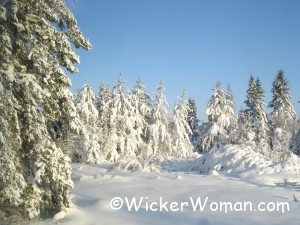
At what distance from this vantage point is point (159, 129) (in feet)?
115

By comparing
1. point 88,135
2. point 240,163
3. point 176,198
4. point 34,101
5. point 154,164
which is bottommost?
point 176,198

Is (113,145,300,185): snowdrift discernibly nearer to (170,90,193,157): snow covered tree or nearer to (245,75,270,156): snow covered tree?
(170,90,193,157): snow covered tree

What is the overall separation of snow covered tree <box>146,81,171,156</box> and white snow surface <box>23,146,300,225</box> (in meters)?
15.1

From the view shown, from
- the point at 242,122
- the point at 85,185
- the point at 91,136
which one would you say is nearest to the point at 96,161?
the point at 91,136

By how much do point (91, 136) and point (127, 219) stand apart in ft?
68.5

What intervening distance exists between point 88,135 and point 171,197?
18735 mm

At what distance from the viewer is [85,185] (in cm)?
1514

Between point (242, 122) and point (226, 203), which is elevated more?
point (242, 122)

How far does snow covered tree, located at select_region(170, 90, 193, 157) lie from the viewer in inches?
1458

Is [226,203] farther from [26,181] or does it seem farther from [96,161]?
[96,161]

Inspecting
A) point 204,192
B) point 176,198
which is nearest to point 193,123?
point 204,192

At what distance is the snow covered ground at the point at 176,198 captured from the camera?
910 centimetres

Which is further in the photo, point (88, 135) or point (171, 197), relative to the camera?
point (88, 135)

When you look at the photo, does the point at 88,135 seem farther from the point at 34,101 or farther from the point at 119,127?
the point at 34,101
